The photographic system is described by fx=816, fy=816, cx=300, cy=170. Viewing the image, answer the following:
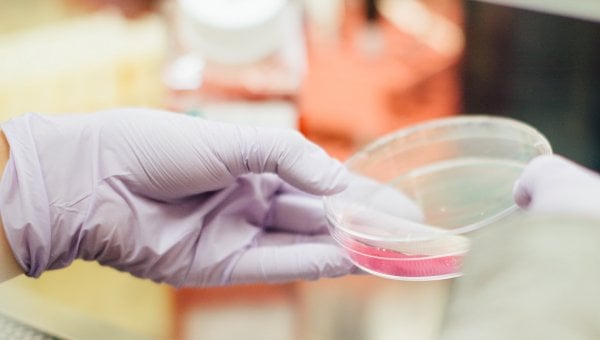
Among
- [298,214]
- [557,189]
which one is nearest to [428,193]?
[298,214]

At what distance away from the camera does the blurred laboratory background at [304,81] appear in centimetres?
121

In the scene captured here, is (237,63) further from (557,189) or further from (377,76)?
(557,189)

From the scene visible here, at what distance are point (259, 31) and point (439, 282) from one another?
56 centimetres

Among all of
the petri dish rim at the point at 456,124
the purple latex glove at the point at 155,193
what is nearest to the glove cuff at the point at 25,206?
the purple latex glove at the point at 155,193

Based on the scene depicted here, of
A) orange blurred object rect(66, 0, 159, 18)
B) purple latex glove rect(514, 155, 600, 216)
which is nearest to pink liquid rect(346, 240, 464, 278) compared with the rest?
purple latex glove rect(514, 155, 600, 216)

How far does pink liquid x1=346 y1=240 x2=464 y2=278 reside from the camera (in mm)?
914

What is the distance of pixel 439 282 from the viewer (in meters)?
1.25

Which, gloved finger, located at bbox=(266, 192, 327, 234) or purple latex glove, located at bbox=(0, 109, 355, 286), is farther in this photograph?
gloved finger, located at bbox=(266, 192, 327, 234)

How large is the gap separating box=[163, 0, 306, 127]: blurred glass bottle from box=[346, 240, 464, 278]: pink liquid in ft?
1.70

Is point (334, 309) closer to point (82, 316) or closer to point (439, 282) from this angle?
point (439, 282)

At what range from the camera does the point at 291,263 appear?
1007 mm

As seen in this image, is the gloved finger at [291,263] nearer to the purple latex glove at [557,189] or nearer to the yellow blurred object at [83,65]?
the purple latex glove at [557,189]

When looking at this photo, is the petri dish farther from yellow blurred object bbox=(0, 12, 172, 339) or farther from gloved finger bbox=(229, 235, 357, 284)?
yellow blurred object bbox=(0, 12, 172, 339)

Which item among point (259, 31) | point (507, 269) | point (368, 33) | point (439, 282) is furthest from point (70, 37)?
point (507, 269)
